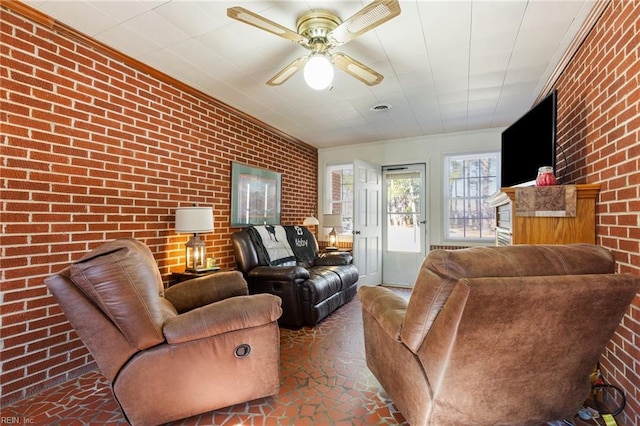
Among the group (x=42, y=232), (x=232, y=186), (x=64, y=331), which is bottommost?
(x=64, y=331)

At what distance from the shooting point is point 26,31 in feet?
6.32

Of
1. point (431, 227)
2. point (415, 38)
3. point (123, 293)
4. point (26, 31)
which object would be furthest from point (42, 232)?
point (431, 227)

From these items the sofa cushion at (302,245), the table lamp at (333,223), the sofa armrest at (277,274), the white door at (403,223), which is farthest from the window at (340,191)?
the sofa armrest at (277,274)

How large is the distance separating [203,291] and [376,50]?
2.26m

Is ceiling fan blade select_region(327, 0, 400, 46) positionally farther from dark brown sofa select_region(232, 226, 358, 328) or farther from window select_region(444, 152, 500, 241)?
window select_region(444, 152, 500, 241)

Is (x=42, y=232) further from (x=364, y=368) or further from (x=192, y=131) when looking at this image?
(x=364, y=368)

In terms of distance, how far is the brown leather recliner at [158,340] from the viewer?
1410 millimetres

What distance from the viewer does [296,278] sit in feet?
9.91

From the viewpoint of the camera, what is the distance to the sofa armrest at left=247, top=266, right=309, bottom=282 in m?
3.02

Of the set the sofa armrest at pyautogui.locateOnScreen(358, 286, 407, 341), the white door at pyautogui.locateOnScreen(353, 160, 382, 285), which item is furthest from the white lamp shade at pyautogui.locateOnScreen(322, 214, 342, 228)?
the sofa armrest at pyautogui.locateOnScreen(358, 286, 407, 341)

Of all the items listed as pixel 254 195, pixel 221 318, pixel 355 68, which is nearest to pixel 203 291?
pixel 221 318

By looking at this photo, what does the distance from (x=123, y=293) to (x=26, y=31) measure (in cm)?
185

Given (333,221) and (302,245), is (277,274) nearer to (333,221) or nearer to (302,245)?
(302,245)

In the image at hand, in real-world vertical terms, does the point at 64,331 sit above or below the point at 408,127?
below
